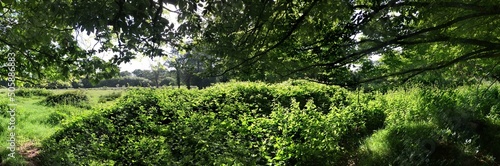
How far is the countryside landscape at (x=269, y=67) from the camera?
3.74 meters

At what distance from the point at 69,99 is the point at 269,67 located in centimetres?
1656

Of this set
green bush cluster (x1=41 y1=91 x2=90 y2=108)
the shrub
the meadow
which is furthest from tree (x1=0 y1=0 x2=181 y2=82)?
green bush cluster (x1=41 y1=91 x2=90 y2=108)

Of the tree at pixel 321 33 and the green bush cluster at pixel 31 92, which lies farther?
the green bush cluster at pixel 31 92

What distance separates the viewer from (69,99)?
18.0 meters

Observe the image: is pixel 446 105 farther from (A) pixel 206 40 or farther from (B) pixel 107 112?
(B) pixel 107 112

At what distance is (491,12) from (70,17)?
4.69 m

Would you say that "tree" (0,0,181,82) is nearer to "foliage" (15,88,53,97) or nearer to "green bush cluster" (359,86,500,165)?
"green bush cluster" (359,86,500,165)

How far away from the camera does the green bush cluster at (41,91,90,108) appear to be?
1653cm

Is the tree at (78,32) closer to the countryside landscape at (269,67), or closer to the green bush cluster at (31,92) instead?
the countryside landscape at (269,67)

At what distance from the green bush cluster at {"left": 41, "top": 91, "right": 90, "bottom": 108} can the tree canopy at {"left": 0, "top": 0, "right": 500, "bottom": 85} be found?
11.5 metres

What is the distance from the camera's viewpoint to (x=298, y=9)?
4664mm

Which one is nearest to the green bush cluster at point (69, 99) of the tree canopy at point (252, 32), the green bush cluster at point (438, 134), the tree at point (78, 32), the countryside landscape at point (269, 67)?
the countryside landscape at point (269, 67)

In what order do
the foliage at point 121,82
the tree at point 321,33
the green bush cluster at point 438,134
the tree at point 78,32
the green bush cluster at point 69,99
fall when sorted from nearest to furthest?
1. the tree at point 78,32
2. the tree at point 321,33
3. the green bush cluster at point 438,134
4. the green bush cluster at point 69,99
5. the foliage at point 121,82

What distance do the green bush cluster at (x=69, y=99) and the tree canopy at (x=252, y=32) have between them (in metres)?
11.5
